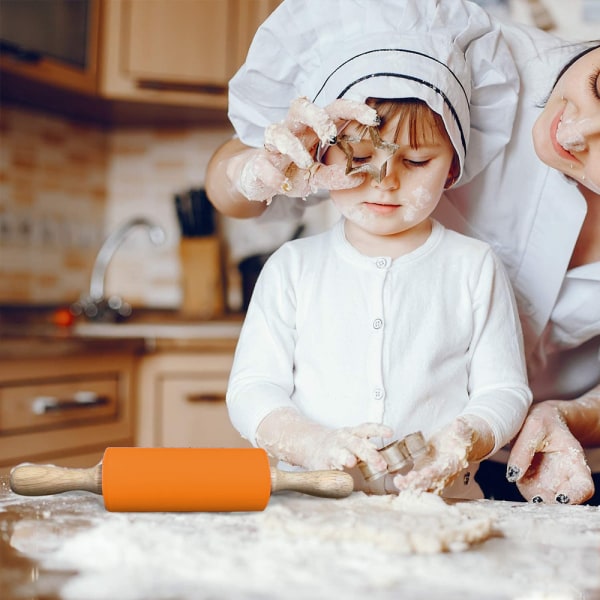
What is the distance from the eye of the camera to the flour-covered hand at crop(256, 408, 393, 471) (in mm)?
707

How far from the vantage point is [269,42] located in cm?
93

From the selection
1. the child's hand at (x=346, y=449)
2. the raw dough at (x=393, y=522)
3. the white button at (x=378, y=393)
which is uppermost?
the white button at (x=378, y=393)

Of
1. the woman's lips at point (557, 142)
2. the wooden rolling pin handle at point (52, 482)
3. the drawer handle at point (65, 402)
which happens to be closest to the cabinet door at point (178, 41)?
the drawer handle at point (65, 402)

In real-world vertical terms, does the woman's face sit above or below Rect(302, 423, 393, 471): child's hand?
above

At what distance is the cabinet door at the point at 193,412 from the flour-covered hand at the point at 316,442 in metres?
1.25

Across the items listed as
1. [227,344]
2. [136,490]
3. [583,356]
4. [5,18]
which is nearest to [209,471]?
[136,490]

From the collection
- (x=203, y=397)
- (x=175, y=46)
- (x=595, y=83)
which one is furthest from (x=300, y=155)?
(x=175, y=46)

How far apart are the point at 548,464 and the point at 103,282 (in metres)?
1.87

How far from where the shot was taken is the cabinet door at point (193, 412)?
204cm

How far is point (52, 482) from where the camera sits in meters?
0.66

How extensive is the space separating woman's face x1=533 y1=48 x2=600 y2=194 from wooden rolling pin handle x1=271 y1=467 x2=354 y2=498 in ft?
1.49

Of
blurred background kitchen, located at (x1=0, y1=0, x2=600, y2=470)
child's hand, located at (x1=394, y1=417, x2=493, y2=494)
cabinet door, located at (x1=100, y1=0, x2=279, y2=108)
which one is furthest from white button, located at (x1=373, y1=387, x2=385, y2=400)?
cabinet door, located at (x1=100, y1=0, x2=279, y2=108)

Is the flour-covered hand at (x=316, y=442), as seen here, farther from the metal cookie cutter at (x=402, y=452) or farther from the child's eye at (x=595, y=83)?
the child's eye at (x=595, y=83)

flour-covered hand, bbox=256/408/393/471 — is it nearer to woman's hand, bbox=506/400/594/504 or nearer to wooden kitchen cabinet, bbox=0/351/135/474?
woman's hand, bbox=506/400/594/504
